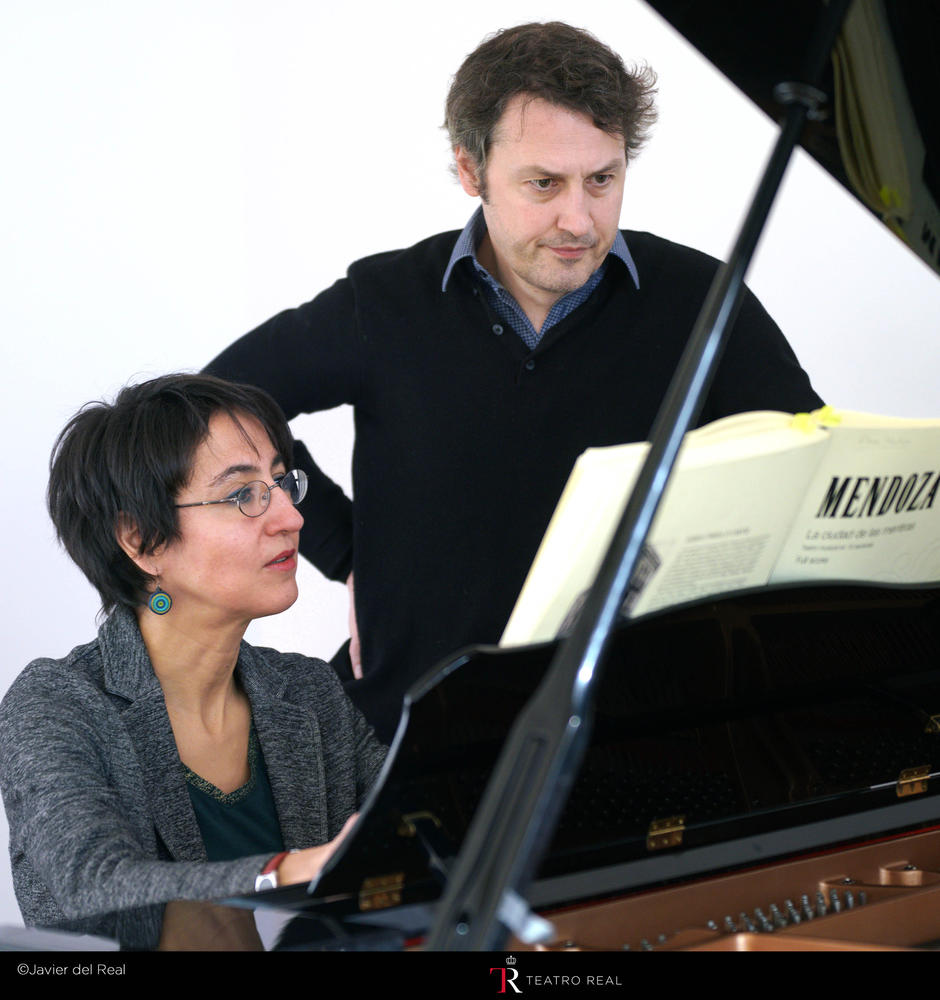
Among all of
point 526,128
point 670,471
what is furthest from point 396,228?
point 670,471

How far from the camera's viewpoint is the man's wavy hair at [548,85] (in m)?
2.23

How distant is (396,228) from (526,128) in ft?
5.23

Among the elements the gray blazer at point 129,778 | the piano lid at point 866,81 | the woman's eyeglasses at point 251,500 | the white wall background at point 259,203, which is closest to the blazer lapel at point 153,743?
the gray blazer at point 129,778

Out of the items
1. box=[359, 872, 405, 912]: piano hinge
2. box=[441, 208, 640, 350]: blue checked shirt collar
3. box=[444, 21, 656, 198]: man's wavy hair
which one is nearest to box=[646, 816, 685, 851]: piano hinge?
box=[359, 872, 405, 912]: piano hinge

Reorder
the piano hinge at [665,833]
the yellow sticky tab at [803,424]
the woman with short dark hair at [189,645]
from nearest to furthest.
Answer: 1. the yellow sticky tab at [803,424]
2. the piano hinge at [665,833]
3. the woman with short dark hair at [189,645]

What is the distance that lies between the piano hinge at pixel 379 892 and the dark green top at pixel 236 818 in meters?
0.50

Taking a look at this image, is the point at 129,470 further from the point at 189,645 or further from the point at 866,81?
the point at 866,81

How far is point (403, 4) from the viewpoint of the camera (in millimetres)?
3807

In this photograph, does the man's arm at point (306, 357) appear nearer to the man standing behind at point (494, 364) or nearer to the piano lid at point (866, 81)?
the man standing behind at point (494, 364)

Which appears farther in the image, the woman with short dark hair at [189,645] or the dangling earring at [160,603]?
the dangling earring at [160,603]

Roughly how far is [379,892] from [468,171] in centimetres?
155

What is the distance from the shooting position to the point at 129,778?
5.45 feet
